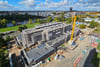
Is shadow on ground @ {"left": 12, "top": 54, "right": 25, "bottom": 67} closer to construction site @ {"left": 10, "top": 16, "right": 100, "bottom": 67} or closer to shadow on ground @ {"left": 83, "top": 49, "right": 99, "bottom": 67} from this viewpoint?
construction site @ {"left": 10, "top": 16, "right": 100, "bottom": 67}

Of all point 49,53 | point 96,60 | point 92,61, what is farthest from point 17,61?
point 96,60

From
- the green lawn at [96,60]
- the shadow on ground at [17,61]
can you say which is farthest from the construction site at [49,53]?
the green lawn at [96,60]

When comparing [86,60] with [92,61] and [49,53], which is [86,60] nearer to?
[92,61]

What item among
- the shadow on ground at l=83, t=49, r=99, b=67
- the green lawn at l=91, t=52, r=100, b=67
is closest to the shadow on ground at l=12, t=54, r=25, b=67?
the shadow on ground at l=83, t=49, r=99, b=67

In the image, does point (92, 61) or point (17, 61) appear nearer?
point (92, 61)

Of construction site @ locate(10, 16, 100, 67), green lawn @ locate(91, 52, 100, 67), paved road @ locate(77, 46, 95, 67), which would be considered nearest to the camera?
paved road @ locate(77, 46, 95, 67)

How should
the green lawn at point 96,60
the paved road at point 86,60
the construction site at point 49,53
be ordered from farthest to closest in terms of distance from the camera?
the green lawn at point 96,60
the construction site at point 49,53
the paved road at point 86,60

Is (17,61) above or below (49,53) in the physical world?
below

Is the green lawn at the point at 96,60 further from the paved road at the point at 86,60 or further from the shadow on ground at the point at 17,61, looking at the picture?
the shadow on ground at the point at 17,61

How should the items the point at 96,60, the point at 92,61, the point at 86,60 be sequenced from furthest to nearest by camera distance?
the point at 96,60 → the point at 92,61 → the point at 86,60

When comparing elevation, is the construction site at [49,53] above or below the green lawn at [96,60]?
above

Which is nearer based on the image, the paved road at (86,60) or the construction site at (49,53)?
the paved road at (86,60)
